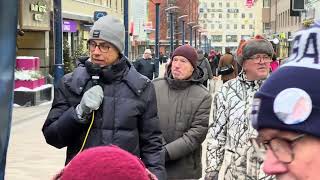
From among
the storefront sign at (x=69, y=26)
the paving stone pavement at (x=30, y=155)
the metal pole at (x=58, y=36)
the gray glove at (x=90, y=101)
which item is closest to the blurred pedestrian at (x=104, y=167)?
the gray glove at (x=90, y=101)

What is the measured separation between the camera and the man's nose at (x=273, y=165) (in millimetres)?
1152

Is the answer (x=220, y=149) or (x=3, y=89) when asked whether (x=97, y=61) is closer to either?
(x=3, y=89)

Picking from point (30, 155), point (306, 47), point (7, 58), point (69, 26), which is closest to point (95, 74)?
point (7, 58)

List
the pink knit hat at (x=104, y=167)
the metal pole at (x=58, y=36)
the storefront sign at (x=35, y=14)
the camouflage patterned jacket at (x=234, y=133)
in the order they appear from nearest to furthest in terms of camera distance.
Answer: the pink knit hat at (x=104, y=167) < the camouflage patterned jacket at (x=234, y=133) < the metal pole at (x=58, y=36) < the storefront sign at (x=35, y=14)

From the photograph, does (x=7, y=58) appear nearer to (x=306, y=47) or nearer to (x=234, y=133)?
(x=234, y=133)

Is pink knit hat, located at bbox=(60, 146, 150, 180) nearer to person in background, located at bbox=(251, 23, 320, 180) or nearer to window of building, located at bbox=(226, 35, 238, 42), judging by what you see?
person in background, located at bbox=(251, 23, 320, 180)

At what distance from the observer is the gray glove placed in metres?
3.25

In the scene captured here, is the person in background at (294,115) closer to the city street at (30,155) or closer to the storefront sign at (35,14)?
the city street at (30,155)

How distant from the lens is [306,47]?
1190 millimetres

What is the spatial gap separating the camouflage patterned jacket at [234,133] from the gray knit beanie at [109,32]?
82cm

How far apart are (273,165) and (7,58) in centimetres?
192

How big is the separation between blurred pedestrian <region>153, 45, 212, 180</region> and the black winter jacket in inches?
43.7

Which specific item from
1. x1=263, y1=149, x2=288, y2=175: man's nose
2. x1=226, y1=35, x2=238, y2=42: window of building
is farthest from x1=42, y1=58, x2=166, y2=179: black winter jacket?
x1=226, y1=35, x2=238, y2=42: window of building

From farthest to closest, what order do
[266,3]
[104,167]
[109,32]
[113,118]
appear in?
[266,3] < [109,32] < [113,118] < [104,167]
